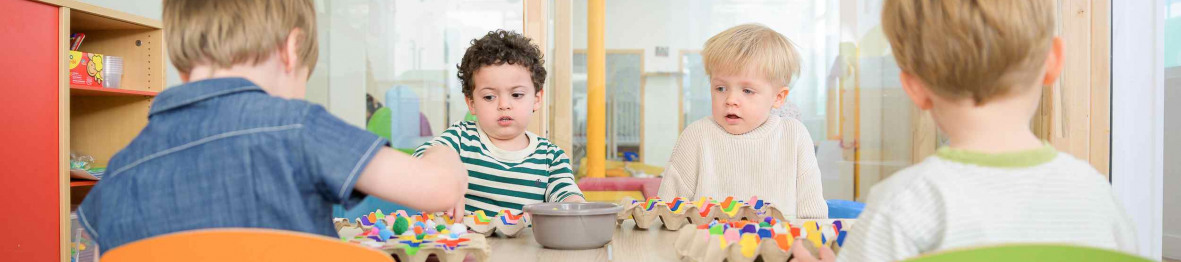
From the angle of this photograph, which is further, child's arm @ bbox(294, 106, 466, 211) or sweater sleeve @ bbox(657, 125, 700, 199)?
sweater sleeve @ bbox(657, 125, 700, 199)

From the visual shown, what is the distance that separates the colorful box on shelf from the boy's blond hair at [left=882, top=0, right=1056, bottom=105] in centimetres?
269

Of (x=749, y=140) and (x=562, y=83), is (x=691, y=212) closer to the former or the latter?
(x=749, y=140)

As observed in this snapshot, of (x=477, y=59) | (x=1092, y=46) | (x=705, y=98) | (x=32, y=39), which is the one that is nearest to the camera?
(x=477, y=59)

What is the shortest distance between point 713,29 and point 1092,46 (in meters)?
1.42

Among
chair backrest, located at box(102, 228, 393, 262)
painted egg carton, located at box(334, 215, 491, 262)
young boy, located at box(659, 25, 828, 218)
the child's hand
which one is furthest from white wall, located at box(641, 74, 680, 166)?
chair backrest, located at box(102, 228, 393, 262)

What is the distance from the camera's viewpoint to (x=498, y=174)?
5.86 feet

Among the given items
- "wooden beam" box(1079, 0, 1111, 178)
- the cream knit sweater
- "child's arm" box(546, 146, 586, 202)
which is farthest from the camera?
"wooden beam" box(1079, 0, 1111, 178)

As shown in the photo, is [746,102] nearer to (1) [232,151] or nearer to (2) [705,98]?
(1) [232,151]

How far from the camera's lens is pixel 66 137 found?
2512 millimetres

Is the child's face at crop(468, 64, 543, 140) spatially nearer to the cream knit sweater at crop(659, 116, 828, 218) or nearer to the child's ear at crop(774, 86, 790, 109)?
the cream knit sweater at crop(659, 116, 828, 218)

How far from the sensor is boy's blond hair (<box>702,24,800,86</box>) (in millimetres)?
1766

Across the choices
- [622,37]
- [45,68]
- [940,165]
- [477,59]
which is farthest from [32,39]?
[940,165]

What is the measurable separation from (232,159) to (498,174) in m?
1.02

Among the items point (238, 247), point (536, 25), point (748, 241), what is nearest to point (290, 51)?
point (238, 247)
